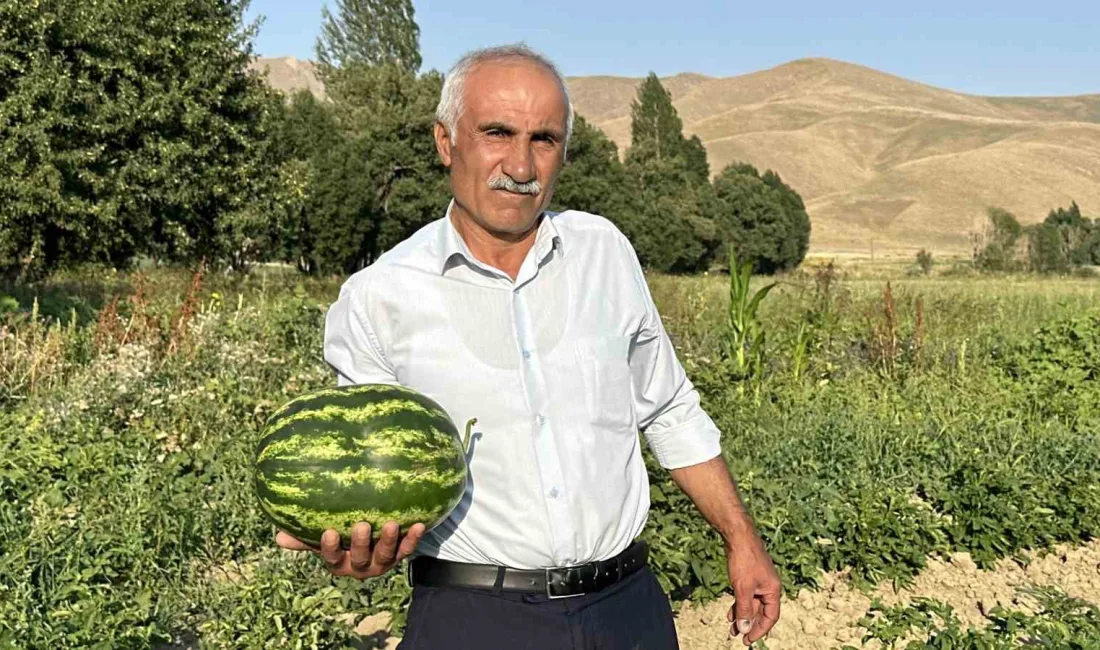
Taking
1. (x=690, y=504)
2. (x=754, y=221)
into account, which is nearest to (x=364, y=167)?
(x=754, y=221)

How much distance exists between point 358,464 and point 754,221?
41.9 m

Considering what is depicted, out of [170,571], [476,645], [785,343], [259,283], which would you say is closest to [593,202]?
[259,283]

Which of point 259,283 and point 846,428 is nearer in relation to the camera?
point 846,428

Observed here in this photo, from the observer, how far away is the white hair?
6.87 feet

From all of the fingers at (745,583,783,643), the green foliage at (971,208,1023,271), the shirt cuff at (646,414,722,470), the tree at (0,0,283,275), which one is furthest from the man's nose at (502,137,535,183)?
the green foliage at (971,208,1023,271)

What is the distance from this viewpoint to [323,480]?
5.72 ft

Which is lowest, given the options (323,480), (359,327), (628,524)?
(628,524)

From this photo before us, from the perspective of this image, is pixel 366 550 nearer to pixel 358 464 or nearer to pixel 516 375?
pixel 358 464

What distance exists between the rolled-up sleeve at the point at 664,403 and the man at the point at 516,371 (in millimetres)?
73

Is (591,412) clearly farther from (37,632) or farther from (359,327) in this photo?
(37,632)

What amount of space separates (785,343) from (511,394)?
22.4 feet

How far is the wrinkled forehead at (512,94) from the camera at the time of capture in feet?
6.72

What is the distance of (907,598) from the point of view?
4.72 m

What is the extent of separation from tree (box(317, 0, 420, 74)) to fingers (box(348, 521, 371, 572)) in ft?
149
